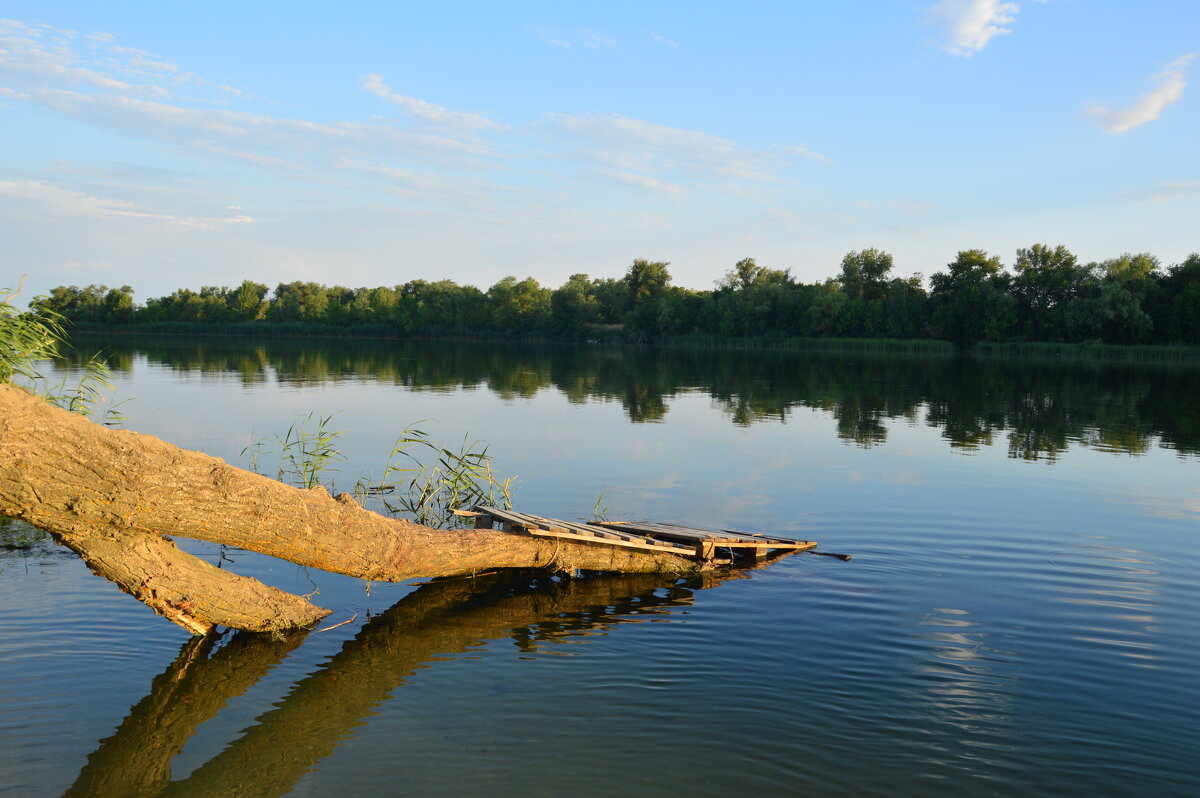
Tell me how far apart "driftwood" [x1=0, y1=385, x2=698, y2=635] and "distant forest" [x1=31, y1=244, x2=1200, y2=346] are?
85.7 metres

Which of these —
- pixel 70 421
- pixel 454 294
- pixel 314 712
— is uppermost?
pixel 454 294

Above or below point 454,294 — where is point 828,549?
below

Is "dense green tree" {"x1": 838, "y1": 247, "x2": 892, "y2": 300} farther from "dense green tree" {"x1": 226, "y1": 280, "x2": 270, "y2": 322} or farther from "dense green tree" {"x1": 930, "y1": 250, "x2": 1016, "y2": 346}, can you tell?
"dense green tree" {"x1": 226, "y1": 280, "x2": 270, "y2": 322}

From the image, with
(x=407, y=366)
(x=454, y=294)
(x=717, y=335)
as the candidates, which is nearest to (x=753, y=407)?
(x=407, y=366)

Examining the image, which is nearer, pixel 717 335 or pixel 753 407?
pixel 753 407

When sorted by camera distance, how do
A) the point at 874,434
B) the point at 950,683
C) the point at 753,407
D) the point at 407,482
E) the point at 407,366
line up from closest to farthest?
the point at 950,683 < the point at 407,482 < the point at 874,434 < the point at 753,407 < the point at 407,366

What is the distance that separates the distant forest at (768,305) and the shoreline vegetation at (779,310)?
20 centimetres

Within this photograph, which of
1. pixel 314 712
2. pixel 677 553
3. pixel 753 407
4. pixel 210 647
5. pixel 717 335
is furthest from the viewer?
pixel 717 335

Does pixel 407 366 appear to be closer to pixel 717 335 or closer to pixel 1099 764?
pixel 1099 764

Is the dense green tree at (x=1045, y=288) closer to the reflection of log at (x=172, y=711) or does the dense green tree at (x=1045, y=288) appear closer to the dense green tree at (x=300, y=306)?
the reflection of log at (x=172, y=711)

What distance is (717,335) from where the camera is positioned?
121562 mm

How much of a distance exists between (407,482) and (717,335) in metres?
107

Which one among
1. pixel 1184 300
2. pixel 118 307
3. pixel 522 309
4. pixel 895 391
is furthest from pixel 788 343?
pixel 118 307

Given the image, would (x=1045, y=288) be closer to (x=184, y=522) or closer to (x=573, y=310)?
(x=573, y=310)
